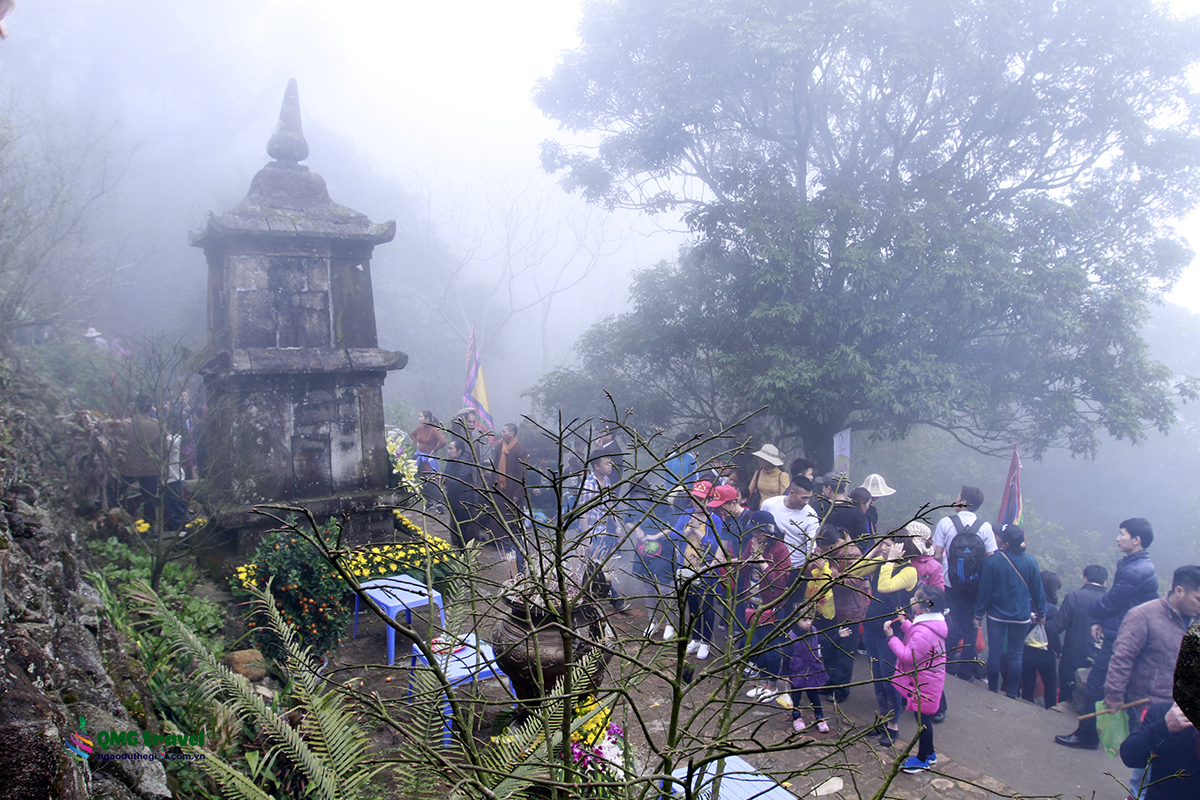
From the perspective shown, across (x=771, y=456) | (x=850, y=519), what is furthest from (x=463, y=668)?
(x=771, y=456)

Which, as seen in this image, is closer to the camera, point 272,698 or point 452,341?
point 272,698

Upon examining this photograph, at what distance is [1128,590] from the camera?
4.91 metres

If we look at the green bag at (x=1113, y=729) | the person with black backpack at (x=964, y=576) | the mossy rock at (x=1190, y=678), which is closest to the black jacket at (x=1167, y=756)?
the green bag at (x=1113, y=729)

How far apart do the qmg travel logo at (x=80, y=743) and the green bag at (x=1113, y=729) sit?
5400 mm

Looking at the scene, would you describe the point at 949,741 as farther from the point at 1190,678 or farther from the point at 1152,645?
the point at 1190,678

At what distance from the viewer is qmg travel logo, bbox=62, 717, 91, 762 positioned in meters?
2.20

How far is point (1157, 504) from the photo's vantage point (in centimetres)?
1841

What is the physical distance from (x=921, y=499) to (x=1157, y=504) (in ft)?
31.1

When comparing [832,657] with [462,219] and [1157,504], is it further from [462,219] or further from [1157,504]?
[462,219]

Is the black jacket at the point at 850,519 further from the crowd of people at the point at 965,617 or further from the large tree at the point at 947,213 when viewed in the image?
the large tree at the point at 947,213

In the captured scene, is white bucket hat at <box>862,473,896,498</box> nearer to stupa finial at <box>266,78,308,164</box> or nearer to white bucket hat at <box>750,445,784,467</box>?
white bucket hat at <box>750,445,784,467</box>

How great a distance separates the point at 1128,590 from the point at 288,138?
9.01 metres

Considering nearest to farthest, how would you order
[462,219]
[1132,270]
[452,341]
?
[1132,270] < [452,341] < [462,219]

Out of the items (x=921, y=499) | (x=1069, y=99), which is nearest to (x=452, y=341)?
(x=921, y=499)
